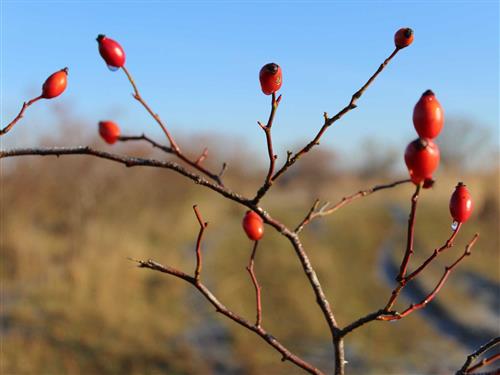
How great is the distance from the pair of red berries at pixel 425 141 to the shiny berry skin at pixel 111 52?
504 millimetres

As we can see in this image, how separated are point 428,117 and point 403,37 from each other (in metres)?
0.23

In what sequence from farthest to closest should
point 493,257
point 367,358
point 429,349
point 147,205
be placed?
point 147,205 < point 493,257 < point 429,349 < point 367,358

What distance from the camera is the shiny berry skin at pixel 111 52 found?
0.93 meters

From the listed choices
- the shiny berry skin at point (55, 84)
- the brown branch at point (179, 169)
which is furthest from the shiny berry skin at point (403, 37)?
the shiny berry skin at point (55, 84)

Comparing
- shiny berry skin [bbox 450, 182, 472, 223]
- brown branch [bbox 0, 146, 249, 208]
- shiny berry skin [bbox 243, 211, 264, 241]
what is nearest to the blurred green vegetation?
shiny berry skin [bbox 243, 211, 264, 241]

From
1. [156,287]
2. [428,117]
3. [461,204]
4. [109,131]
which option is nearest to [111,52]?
[109,131]

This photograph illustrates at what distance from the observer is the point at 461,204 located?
36.7 inches

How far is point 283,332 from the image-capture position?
767 cm

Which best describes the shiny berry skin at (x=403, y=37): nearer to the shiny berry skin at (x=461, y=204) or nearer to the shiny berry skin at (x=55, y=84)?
the shiny berry skin at (x=461, y=204)

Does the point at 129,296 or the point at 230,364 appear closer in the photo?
the point at 230,364

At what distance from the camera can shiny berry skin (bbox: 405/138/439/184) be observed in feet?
2.38

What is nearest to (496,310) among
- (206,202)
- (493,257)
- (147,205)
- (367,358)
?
(367,358)

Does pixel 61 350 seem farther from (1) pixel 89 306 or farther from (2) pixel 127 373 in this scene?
(1) pixel 89 306

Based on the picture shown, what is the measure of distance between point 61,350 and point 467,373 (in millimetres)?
5884
